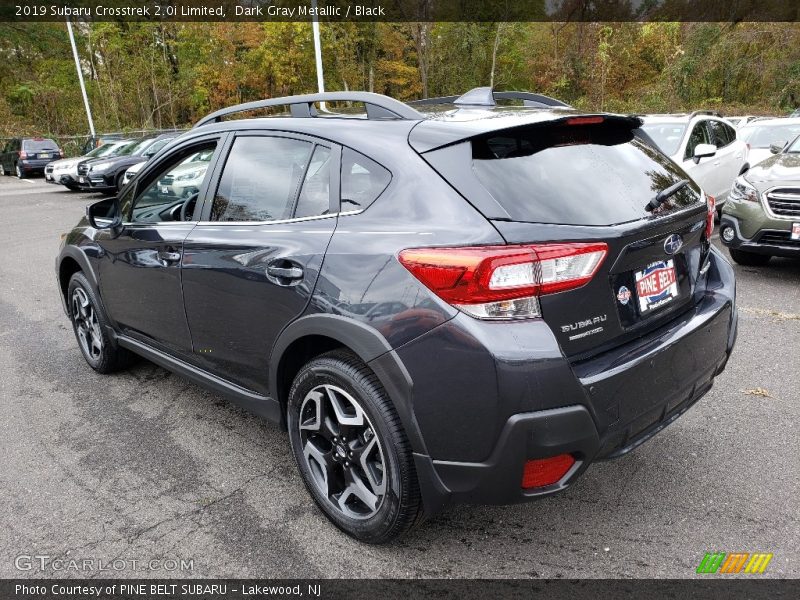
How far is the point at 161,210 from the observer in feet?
12.1

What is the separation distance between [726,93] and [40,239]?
113 feet

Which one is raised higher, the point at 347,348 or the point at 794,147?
the point at 347,348

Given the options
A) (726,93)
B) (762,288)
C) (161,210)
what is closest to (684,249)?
(161,210)

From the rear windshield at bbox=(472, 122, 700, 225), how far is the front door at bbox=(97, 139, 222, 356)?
1.67 metres

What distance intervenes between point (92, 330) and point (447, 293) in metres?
3.33

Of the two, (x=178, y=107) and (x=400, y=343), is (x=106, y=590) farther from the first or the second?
(x=178, y=107)

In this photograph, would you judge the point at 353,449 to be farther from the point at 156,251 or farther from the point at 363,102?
the point at 156,251

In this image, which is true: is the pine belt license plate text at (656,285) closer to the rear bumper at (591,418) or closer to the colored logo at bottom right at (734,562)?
the rear bumper at (591,418)

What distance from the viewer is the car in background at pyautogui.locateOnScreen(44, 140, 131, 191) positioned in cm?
1808

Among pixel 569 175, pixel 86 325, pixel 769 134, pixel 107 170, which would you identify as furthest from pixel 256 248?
pixel 107 170

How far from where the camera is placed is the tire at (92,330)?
4.24m

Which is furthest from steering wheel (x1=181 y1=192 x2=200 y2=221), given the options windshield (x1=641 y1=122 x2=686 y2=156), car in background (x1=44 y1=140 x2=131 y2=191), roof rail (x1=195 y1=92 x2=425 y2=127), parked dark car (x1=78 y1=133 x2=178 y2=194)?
car in background (x1=44 y1=140 x2=131 y2=191)

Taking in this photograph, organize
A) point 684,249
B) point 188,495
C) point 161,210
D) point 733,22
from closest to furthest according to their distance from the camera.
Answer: point 684,249, point 188,495, point 161,210, point 733,22

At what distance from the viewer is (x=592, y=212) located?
89.7 inches
